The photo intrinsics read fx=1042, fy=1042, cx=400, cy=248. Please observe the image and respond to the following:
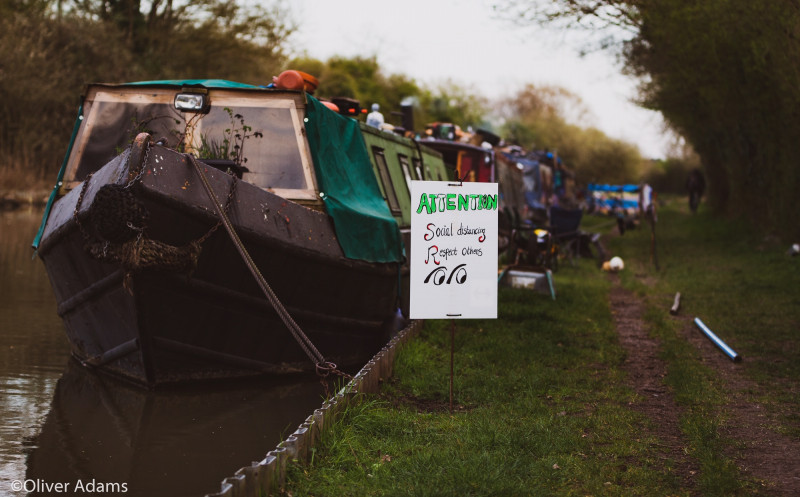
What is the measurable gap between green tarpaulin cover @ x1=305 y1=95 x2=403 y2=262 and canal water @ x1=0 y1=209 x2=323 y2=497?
1.46m

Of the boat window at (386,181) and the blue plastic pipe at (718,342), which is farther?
the boat window at (386,181)

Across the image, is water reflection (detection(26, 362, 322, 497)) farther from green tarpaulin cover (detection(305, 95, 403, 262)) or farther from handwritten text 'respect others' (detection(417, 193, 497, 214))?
handwritten text 'respect others' (detection(417, 193, 497, 214))

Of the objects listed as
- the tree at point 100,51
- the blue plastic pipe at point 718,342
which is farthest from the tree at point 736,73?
the tree at point 100,51

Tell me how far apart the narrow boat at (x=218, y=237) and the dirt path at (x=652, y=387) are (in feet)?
7.57

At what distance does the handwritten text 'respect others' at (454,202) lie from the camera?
24.6ft

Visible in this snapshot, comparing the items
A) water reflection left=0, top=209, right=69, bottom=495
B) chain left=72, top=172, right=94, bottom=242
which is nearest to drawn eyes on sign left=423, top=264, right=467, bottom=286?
chain left=72, top=172, right=94, bottom=242

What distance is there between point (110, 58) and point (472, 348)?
3019cm

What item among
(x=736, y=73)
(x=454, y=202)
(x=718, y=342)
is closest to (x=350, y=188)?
(x=454, y=202)

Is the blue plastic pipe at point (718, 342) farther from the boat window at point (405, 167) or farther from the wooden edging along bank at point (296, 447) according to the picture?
the boat window at point (405, 167)

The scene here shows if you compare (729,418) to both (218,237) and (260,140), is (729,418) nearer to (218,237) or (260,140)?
(218,237)

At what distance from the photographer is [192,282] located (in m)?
8.03

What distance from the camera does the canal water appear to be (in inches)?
248

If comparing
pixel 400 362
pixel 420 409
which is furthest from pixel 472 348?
pixel 420 409

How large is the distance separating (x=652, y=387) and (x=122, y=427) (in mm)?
4231
